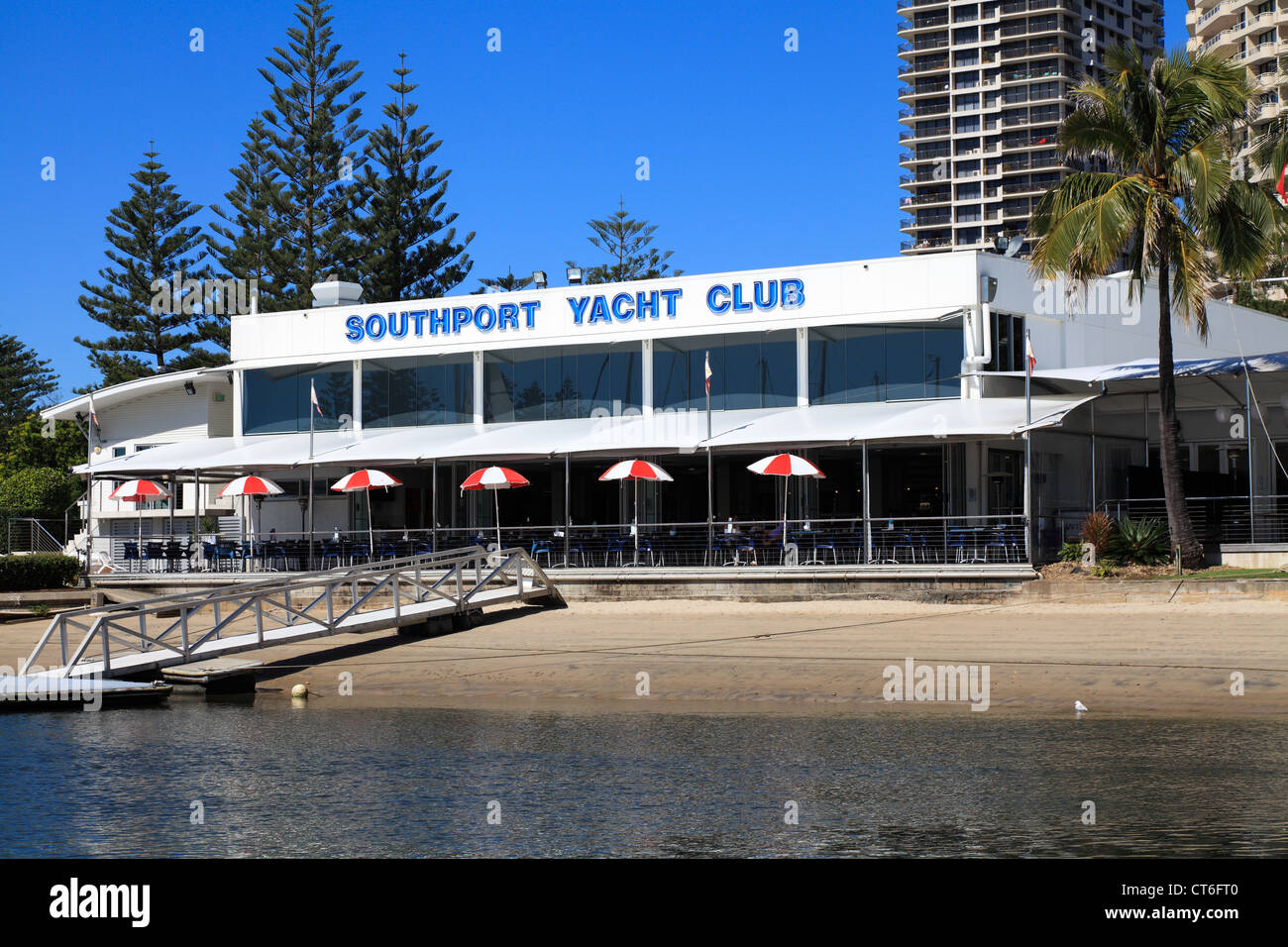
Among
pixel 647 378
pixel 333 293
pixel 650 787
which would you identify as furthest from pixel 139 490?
pixel 650 787

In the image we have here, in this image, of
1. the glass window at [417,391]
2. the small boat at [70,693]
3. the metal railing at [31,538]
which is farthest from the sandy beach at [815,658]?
the metal railing at [31,538]

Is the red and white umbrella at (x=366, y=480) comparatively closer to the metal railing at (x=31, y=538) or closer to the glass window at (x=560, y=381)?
Result: the glass window at (x=560, y=381)

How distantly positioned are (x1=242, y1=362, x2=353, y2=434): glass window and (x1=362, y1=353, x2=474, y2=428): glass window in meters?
0.62

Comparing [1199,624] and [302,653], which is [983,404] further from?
[302,653]

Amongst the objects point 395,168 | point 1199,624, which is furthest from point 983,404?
point 395,168

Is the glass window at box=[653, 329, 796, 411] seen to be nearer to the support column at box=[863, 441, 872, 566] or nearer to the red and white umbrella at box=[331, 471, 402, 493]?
the support column at box=[863, 441, 872, 566]

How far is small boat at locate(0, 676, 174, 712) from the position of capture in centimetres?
1739

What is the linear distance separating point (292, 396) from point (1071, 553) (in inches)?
764

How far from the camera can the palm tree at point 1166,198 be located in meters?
20.8

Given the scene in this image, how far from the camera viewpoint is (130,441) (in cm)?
3603

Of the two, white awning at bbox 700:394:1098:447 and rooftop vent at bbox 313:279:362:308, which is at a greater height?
rooftop vent at bbox 313:279:362:308

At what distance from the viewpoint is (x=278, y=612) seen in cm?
2447

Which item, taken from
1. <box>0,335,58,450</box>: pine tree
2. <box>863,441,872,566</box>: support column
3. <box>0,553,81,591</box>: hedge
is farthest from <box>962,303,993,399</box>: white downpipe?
<box>0,335,58,450</box>: pine tree
